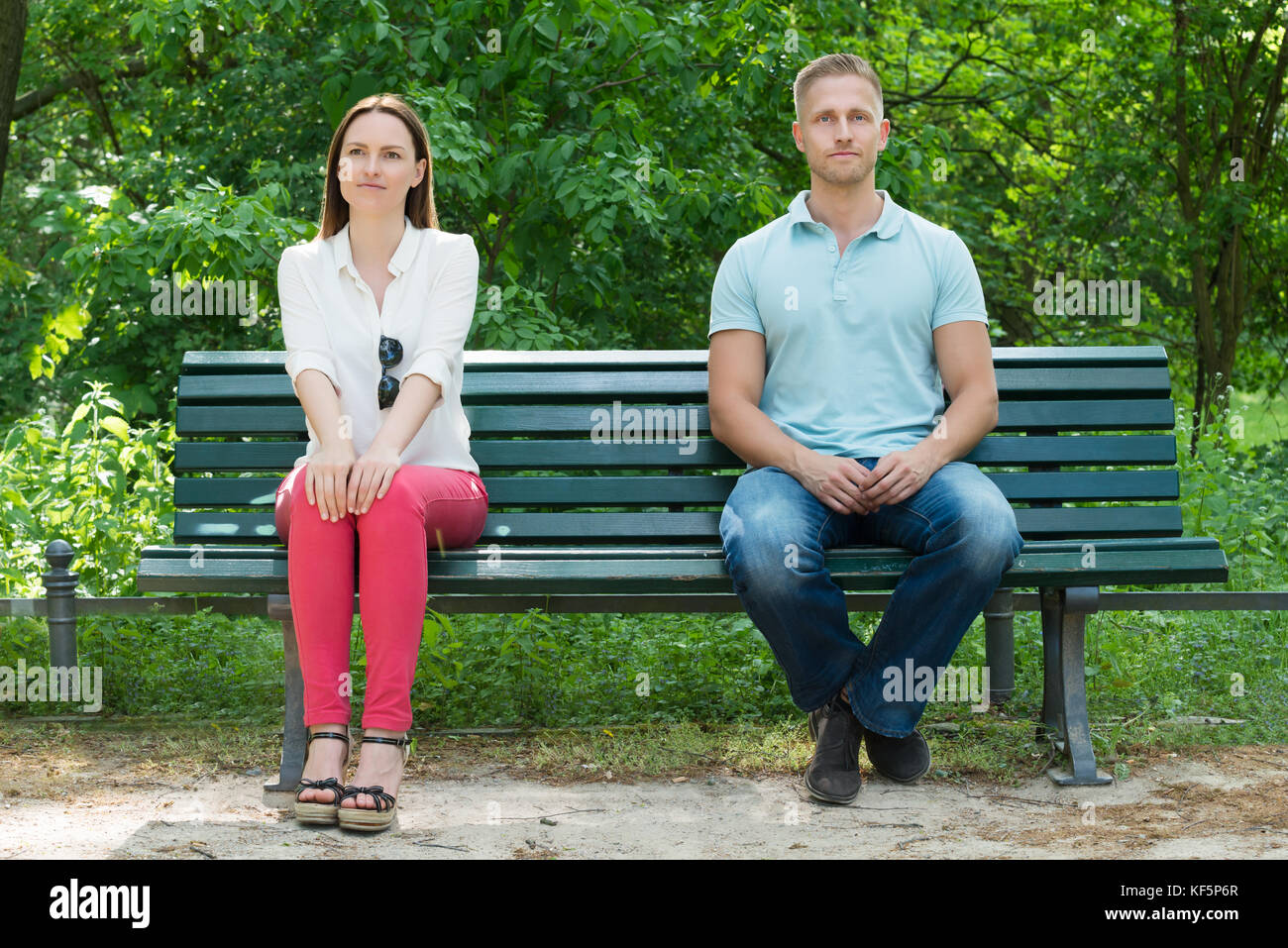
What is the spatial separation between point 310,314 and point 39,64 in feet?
25.3

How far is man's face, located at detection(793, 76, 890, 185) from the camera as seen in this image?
3607mm

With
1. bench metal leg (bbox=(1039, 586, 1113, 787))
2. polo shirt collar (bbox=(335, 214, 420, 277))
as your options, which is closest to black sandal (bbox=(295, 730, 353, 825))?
polo shirt collar (bbox=(335, 214, 420, 277))

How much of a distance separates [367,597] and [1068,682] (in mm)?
1825

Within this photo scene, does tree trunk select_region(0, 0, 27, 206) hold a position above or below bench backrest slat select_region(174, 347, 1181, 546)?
above

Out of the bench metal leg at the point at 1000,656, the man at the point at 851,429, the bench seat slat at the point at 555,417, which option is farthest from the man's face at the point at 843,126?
the bench metal leg at the point at 1000,656

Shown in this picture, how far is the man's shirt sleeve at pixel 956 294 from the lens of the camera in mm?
3592

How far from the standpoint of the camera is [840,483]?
3.37m

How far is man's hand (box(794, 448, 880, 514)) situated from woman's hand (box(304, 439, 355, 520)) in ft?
3.77

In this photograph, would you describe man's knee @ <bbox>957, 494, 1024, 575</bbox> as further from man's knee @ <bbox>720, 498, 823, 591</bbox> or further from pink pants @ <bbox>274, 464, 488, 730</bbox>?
pink pants @ <bbox>274, 464, 488, 730</bbox>

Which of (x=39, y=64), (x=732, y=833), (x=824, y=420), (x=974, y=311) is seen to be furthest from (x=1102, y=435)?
(x=39, y=64)

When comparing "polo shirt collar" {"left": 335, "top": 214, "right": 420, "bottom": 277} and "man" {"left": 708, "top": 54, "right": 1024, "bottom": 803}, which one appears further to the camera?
"polo shirt collar" {"left": 335, "top": 214, "right": 420, "bottom": 277}

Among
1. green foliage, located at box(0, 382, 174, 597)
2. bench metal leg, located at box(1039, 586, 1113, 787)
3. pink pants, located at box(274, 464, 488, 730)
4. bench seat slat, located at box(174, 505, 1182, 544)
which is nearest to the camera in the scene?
pink pants, located at box(274, 464, 488, 730)

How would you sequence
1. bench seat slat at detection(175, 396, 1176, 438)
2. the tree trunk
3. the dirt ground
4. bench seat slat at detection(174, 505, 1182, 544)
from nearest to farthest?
1. the dirt ground
2. bench seat slat at detection(174, 505, 1182, 544)
3. bench seat slat at detection(175, 396, 1176, 438)
4. the tree trunk

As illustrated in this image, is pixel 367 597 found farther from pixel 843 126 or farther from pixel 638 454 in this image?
pixel 843 126
